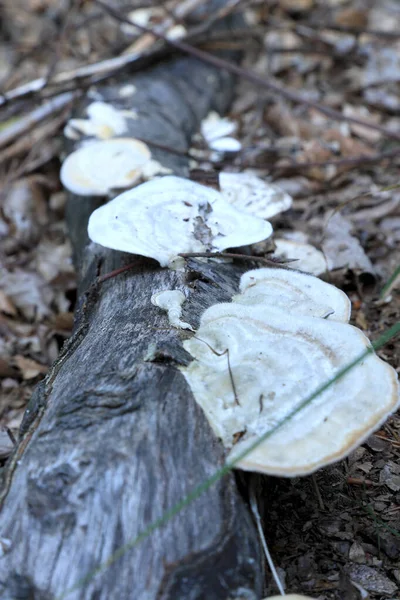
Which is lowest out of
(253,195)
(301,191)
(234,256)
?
(301,191)

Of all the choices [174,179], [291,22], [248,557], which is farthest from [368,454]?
[291,22]

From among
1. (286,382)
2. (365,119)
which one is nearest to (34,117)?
(365,119)

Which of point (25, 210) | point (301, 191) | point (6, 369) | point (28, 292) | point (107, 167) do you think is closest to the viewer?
point (6, 369)

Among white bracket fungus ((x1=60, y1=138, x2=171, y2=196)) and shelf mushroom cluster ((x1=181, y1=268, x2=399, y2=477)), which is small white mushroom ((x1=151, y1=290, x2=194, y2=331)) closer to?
shelf mushroom cluster ((x1=181, y1=268, x2=399, y2=477))

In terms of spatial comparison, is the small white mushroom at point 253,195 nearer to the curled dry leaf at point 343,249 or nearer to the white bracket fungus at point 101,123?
the curled dry leaf at point 343,249

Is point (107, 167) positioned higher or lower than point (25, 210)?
higher

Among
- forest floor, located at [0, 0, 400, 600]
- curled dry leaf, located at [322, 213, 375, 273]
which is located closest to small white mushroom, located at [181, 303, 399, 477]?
forest floor, located at [0, 0, 400, 600]

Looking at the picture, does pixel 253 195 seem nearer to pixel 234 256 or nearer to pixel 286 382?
pixel 234 256
